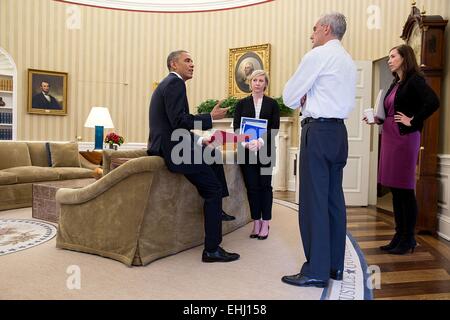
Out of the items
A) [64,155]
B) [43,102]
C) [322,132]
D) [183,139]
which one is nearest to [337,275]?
[322,132]

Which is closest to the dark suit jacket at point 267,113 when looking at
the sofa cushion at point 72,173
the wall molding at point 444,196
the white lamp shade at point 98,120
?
the wall molding at point 444,196

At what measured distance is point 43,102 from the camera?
784 centimetres

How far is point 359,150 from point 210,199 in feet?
12.6

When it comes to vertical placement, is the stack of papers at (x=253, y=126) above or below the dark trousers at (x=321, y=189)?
above

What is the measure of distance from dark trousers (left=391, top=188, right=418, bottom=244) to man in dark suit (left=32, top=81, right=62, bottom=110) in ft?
21.7

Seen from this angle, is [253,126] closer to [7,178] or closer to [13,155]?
[7,178]

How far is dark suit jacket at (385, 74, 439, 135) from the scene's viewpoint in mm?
3367

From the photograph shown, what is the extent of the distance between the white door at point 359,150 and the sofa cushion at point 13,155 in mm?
4129

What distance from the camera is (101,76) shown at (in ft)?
27.4

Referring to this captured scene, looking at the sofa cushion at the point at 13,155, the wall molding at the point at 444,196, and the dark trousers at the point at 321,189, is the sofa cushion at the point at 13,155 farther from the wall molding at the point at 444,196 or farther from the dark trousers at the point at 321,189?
the wall molding at the point at 444,196

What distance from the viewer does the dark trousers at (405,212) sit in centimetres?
346

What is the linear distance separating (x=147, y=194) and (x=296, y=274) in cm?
119

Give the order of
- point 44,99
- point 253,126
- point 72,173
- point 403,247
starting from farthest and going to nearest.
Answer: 1. point 44,99
2. point 72,173
3. point 253,126
4. point 403,247

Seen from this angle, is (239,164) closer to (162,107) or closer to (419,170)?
(162,107)
